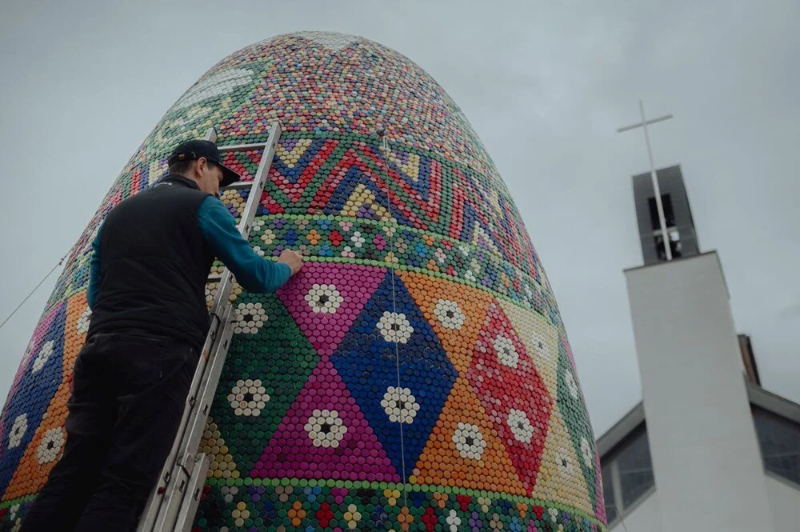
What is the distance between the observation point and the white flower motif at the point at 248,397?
2.86 meters

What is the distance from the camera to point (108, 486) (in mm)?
2197

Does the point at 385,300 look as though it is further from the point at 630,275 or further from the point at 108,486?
the point at 630,275

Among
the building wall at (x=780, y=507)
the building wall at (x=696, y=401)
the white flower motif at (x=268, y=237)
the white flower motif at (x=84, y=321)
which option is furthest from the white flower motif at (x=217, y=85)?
the building wall at (x=696, y=401)

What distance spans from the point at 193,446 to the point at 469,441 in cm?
111

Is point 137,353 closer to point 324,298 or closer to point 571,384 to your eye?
point 324,298

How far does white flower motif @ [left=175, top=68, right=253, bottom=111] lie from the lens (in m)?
4.37

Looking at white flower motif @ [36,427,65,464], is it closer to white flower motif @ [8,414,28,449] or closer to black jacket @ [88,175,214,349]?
white flower motif @ [8,414,28,449]

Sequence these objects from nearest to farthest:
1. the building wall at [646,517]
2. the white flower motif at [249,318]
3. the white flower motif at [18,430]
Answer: the white flower motif at [249,318], the white flower motif at [18,430], the building wall at [646,517]

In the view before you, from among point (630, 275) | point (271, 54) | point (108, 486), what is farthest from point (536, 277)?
point (630, 275)

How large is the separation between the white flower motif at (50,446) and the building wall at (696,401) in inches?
605

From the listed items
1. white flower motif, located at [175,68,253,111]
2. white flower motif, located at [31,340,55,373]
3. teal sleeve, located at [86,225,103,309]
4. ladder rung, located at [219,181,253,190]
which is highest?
white flower motif, located at [175,68,253,111]

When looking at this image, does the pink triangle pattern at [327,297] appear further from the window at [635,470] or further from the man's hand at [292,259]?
the window at [635,470]

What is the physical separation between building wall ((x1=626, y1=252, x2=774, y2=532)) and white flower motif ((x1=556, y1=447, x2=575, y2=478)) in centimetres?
1397

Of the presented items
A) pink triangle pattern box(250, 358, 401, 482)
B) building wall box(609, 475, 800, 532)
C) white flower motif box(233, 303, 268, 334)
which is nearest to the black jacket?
white flower motif box(233, 303, 268, 334)
